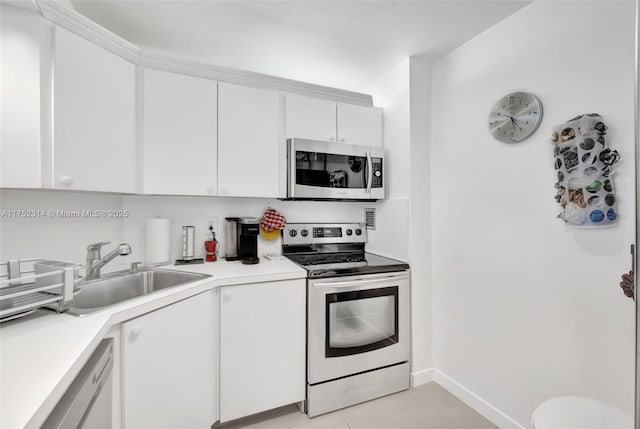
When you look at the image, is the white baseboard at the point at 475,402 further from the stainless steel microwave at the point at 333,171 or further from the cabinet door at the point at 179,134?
the cabinet door at the point at 179,134

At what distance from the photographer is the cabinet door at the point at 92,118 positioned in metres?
1.32

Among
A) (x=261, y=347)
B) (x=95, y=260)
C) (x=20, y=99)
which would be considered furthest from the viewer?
(x=261, y=347)

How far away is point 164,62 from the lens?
1773mm

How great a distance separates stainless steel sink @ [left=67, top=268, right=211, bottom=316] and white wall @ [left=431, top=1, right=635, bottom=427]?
173 cm

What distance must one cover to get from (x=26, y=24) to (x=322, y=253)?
2104mm

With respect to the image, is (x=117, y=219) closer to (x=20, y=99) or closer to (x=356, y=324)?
(x=20, y=99)

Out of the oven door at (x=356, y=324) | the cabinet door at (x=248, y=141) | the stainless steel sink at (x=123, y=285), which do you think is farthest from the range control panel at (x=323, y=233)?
the stainless steel sink at (x=123, y=285)

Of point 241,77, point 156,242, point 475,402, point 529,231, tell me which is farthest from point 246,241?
point 475,402

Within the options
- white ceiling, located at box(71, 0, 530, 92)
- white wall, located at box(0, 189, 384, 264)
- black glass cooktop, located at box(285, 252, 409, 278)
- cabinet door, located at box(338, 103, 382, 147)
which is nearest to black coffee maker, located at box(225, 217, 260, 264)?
white wall, located at box(0, 189, 384, 264)

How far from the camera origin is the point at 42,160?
4.14ft

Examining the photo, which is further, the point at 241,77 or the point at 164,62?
the point at 241,77

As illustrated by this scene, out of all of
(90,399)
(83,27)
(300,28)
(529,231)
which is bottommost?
(90,399)

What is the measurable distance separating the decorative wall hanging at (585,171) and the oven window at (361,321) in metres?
1.12

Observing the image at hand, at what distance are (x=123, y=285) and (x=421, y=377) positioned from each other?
2106 millimetres
